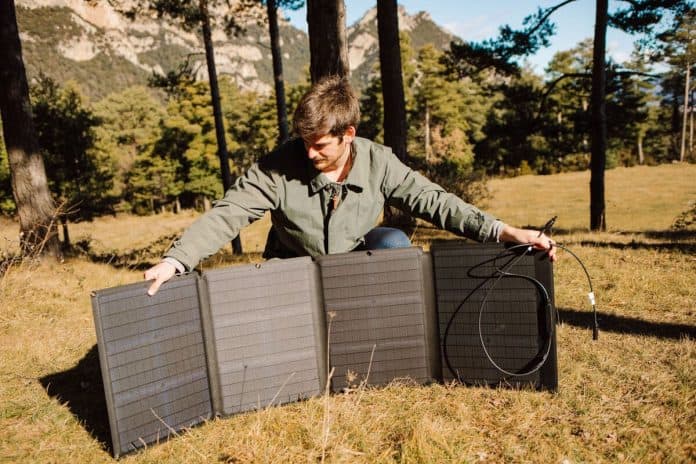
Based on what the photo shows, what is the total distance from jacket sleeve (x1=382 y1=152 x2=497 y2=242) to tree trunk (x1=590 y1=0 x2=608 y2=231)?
8109 millimetres

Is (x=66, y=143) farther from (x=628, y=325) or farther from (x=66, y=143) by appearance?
(x=628, y=325)

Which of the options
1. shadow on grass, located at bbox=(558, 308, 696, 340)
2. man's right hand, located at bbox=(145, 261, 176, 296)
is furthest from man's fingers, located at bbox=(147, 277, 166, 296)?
shadow on grass, located at bbox=(558, 308, 696, 340)

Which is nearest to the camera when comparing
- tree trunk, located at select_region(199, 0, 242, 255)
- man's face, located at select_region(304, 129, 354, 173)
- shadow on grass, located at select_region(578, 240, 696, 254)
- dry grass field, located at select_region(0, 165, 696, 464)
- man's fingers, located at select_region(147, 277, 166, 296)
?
dry grass field, located at select_region(0, 165, 696, 464)

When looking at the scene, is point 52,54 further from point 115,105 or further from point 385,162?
point 385,162

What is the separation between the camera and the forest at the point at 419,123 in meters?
10.5

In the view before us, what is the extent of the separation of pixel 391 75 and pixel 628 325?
517 centimetres

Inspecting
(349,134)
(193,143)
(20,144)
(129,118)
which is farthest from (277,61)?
(129,118)

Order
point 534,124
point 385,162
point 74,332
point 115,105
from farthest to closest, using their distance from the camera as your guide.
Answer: point 115,105
point 534,124
point 74,332
point 385,162

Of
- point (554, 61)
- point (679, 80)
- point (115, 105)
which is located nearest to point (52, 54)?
point (115, 105)

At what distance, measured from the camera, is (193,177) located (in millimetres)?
34562

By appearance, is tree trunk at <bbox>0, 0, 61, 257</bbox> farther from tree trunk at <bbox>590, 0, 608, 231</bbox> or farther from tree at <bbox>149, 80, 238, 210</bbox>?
tree at <bbox>149, 80, 238, 210</bbox>

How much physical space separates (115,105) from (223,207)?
2056 inches

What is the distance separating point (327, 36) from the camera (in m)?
4.79

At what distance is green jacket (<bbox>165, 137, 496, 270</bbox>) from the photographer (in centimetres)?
252
